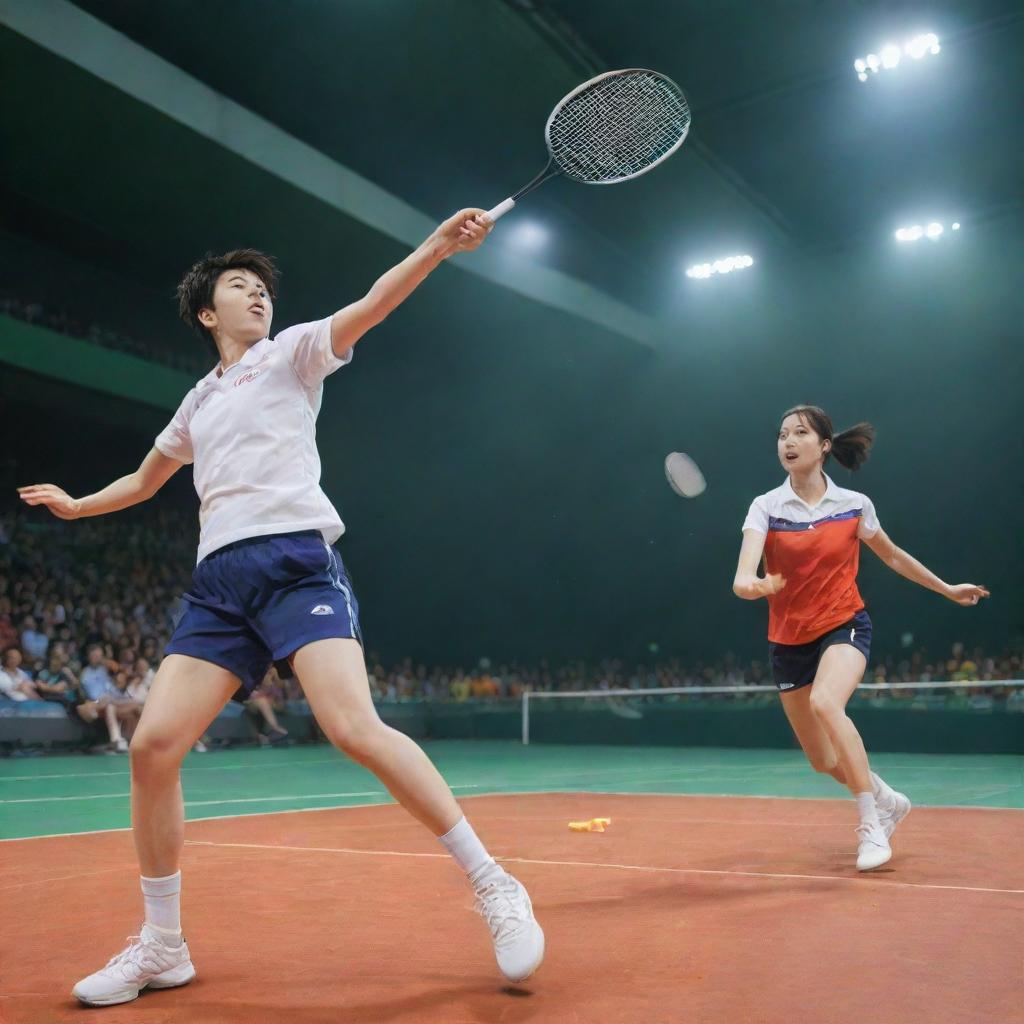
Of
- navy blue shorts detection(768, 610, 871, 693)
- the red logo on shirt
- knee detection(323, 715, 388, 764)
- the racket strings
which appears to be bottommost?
knee detection(323, 715, 388, 764)

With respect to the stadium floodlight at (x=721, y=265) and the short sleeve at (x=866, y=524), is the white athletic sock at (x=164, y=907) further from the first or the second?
the stadium floodlight at (x=721, y=265)

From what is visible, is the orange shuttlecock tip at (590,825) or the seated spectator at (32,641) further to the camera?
the seated spectator at (32,641)

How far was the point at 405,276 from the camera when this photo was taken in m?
2.63

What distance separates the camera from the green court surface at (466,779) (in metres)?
7.50

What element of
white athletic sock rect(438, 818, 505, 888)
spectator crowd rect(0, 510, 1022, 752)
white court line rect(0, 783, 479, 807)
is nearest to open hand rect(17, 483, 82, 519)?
white athletic sock rect(438, 818, 505, 888)

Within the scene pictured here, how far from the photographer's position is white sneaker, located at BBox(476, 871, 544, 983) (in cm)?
255

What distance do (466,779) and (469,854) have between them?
26.0 feet

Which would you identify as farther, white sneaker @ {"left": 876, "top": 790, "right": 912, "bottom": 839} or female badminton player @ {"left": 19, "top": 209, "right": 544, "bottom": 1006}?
white sneaker @ {"left": 876, "top": 790, "right": 912, "bottom": 839}

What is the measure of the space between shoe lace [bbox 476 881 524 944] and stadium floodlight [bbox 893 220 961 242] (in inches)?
702

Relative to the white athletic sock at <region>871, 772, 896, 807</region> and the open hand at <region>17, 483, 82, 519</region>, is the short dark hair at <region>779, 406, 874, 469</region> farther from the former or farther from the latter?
the open hand at <region>17, 483, 82, 519</region>

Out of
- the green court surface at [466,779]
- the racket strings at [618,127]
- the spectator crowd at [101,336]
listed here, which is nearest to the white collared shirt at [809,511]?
the racket strings at [618,127]

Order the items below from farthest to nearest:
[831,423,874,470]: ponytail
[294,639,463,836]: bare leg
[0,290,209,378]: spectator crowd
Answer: [0,290,209,378]: spectator crowd → [831,423,874,470]: ponytail → [294,639,463,836]: bare leg

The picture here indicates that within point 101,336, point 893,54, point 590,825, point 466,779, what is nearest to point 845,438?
point 590,825

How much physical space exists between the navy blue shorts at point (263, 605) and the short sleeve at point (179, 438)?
18.2 inches
